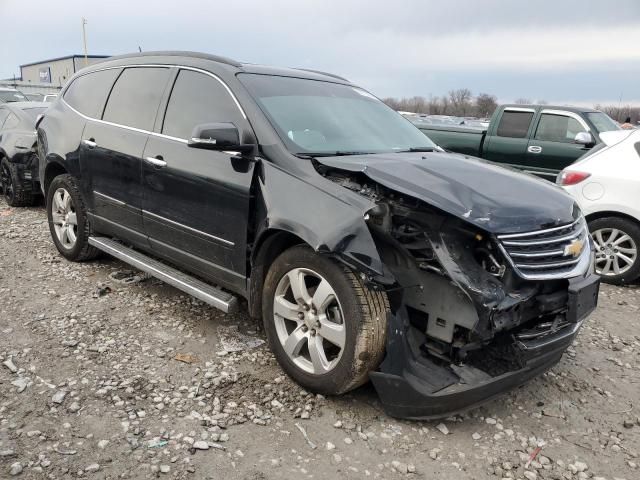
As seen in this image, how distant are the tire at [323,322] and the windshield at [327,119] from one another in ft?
2.52

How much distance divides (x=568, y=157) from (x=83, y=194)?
23.2 feet

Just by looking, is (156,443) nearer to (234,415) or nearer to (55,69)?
(234,415)

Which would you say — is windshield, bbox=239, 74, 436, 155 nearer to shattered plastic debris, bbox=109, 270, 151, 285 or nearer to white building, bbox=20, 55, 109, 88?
shattered plastic debris, bbox=109, 270, 151, 285

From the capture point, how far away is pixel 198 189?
352cm

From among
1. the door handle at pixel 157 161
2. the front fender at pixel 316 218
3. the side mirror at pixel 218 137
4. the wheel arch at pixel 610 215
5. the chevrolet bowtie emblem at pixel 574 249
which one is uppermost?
the side mirror at pixel 218 137

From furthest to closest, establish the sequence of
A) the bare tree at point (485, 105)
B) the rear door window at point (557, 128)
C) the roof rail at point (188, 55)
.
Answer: the bare tree at point (485, 105) → the rear door window at point (557, 128) → the roof rail at point (188, 55)

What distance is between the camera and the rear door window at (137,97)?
160 inches

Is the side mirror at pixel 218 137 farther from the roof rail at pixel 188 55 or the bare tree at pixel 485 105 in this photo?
the bare tree at pixel 485 105

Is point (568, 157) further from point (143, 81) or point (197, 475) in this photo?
point (197, 475)

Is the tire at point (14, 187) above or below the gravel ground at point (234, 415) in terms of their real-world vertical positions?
above

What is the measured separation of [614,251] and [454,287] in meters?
3.58

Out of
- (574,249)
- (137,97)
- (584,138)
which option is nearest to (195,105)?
(137,97)

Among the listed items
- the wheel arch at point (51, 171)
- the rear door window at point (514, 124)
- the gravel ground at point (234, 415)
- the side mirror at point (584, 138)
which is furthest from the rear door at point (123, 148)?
the rear door window at point (514, 124)

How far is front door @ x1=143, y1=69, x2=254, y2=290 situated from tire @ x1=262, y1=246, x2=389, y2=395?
1.27 ft
